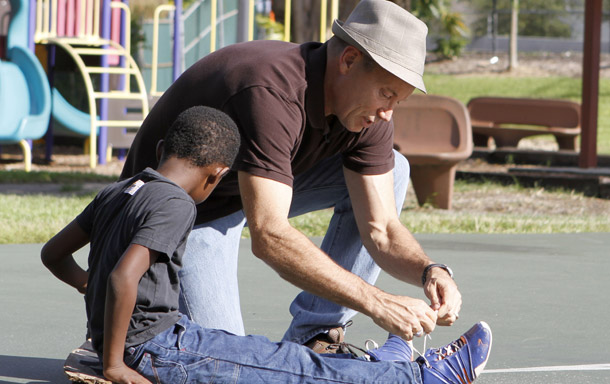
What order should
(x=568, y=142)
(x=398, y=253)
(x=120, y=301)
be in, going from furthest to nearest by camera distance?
(x=568, y=142) < (x=398, y=253) < (x=120, y=301)

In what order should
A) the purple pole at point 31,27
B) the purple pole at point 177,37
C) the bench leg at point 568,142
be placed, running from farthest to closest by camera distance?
the bench leg at point 568,142
the purple pole at point 177,37
the purple pole at point 31,27

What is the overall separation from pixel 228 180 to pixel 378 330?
0.99 metres

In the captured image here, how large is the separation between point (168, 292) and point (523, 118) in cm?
1072

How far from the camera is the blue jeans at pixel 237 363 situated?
262 cm

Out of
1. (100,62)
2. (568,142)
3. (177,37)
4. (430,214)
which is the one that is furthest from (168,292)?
(568,142)

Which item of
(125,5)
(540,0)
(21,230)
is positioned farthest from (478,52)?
(21,230)

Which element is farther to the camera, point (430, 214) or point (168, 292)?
point (430, 214)

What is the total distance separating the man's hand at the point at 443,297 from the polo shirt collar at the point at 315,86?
59 centimetres

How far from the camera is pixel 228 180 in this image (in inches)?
125

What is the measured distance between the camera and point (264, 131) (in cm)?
285

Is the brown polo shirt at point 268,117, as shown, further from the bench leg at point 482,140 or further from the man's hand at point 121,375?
the bench leg at point 482,140

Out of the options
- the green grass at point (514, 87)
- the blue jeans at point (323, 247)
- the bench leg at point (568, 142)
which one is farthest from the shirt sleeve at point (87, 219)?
the green grass at point (514, 87)

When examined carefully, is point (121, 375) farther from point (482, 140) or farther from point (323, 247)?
point (482, 140)

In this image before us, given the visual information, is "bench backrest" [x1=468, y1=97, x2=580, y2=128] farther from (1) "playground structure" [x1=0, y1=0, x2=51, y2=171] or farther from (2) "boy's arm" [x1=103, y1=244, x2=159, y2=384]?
(2) "boy's arm" [x1=103, y1=244, x2=159, y2=384]
